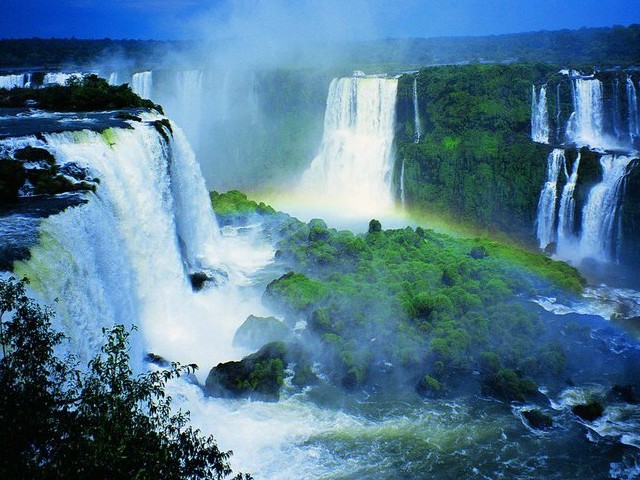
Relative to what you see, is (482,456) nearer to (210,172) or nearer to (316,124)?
(316,124)

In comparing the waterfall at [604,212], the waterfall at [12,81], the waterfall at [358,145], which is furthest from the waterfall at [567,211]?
the waterfall at [12,81]

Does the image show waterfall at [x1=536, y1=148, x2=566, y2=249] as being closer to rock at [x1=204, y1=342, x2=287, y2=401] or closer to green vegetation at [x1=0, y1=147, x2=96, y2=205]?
rock at [x1=204, y1=342, x2=287, y2=401]

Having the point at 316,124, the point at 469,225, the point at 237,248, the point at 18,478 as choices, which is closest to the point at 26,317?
the point at 18,478

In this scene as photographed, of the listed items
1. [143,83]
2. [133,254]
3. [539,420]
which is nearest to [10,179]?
[133,254]

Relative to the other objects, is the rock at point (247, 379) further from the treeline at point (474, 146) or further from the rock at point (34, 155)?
the treeline at point (474, 146)

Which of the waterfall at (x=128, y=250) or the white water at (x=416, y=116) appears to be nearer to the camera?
the waterfall at (x=128, y=250)

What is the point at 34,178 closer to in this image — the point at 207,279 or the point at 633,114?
the point at 207,279
